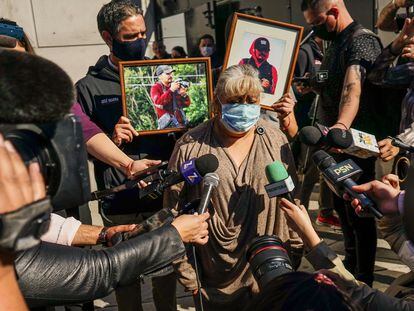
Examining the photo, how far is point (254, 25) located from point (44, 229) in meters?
2.54

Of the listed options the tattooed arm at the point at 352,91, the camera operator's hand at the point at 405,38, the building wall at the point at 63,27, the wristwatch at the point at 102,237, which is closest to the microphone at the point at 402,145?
the tattooed arm at the point at 352,91

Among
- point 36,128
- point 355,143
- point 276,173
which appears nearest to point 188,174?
point 276,173

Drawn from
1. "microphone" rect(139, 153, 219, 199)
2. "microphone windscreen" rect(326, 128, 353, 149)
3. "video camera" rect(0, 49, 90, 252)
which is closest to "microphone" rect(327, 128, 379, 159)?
"microphone windscreen" rect(326, 128, 353, 149)

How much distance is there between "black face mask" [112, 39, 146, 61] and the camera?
330cm

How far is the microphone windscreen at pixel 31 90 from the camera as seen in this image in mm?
1024

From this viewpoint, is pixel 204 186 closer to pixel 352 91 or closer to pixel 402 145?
pixel 402 145

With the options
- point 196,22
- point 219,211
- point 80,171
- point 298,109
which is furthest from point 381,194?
point 196,22

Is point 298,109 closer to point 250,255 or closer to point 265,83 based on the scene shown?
point 265,83

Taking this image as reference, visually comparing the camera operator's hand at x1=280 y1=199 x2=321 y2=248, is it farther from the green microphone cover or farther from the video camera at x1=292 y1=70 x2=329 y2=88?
the video camera at x1=292 y1=70 x2=329 y2=88

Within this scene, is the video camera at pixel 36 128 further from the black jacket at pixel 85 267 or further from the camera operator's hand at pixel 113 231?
the camera operator's hand at pixel 113 231

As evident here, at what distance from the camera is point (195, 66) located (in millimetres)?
3309

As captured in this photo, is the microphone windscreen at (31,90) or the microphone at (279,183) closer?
the microphone windscreen at (31,90)

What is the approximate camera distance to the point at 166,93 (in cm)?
329

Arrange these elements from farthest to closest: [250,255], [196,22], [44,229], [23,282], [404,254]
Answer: [196,22], [250,255], [404,254], [23,282], [44,229]
